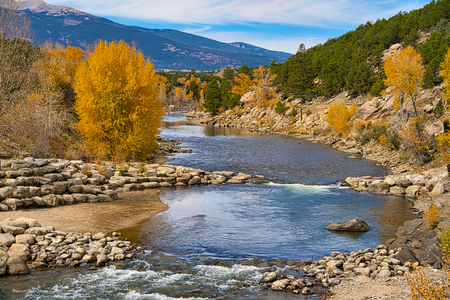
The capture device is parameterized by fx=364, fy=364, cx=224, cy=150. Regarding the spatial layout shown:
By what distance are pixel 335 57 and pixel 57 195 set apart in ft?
229

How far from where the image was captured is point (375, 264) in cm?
1251

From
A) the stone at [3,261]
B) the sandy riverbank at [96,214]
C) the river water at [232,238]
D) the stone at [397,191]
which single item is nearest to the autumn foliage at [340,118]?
the river water at [232,238]

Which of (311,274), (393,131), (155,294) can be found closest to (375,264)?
(311,274)

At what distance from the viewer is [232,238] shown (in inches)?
625

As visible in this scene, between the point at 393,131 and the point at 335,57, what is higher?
the point at 335,57

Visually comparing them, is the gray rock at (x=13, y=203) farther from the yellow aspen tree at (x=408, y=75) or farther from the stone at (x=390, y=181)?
the yellow aspen tree at (x=408, y=75)

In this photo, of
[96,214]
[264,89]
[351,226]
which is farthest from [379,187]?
[264,89]

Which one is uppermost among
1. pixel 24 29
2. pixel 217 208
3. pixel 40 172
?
pixel 24 29

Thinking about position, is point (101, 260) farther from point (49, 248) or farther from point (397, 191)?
point (397, 191)

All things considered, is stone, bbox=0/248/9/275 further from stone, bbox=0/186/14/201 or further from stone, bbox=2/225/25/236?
stone, bbox=0/186/14/201

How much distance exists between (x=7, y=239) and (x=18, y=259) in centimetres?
155

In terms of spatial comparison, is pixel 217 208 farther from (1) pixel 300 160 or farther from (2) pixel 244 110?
(2) pixel 244 110

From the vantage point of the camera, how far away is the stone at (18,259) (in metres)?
11.7

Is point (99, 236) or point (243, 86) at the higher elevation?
point (243, 86)
